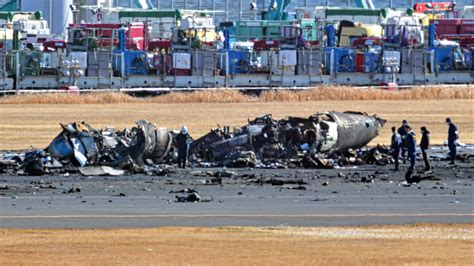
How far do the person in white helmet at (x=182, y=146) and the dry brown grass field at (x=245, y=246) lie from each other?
49.9 feet

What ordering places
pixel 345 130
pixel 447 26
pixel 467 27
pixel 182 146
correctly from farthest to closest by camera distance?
1. pixel 447 26
2. pixel 467 27
3. pixel 345 130
4. pixel 182 146

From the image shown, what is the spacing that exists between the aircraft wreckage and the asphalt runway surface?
1406 millimetres

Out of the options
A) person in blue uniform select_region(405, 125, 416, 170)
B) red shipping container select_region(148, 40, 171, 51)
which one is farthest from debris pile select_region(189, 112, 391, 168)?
red shipping container select_region(148, 40, 171, 51)

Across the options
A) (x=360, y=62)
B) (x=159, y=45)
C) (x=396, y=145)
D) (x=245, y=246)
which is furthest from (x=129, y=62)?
(x=245, y=246)

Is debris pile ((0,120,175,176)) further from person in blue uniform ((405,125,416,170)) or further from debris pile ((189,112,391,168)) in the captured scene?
person in blue uniform ((405,125,416,170))

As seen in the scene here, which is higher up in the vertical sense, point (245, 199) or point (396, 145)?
point (396, 145)

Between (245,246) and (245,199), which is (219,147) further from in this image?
(245,246)

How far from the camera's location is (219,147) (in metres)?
46.1

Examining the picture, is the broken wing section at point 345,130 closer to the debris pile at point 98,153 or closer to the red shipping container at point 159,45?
the debris pile at point 98,153

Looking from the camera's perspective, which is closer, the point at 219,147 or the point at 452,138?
the point at 452,138

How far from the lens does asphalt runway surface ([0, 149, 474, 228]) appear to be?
30.6m

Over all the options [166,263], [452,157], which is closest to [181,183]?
[452,157]

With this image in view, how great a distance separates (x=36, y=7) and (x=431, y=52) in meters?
43.3

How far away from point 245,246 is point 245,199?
9057 millimetres
